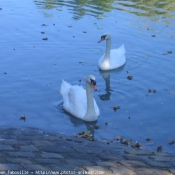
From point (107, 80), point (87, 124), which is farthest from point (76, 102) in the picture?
point (107, 80)

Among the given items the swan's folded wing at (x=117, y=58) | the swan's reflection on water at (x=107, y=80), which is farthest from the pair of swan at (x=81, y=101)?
the swan's folded wing at (x=117, y=58)

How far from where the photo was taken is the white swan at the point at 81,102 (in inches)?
352

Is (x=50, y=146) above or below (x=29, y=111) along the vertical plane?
above

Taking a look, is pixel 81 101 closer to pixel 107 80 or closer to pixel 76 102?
pixel 76 102

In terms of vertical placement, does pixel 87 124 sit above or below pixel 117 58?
below

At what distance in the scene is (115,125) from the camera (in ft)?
28.6

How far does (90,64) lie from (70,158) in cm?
642

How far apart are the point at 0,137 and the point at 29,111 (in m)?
2.10

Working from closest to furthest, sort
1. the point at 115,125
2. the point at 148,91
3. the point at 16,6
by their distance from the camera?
1. the point at 115,125
2. the point at 148,91
3. the point at 16,6

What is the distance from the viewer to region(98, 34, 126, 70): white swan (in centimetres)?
1198

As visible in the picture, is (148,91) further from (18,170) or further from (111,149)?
(18,170)

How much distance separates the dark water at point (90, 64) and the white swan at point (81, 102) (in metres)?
0.16

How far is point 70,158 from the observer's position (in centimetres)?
604

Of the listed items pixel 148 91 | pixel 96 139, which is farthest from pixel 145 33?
pixel 96 139
